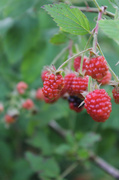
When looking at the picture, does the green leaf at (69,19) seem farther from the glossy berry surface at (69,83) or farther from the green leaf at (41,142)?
the green leaf at (41,142)

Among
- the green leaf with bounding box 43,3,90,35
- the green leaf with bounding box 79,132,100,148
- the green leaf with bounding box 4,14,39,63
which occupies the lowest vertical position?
the green leaf with bounding box 79,132,100,148

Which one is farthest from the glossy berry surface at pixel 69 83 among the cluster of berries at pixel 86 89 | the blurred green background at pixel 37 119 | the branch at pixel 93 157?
the branch at pixel 93 157

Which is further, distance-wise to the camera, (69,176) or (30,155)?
(69,176)

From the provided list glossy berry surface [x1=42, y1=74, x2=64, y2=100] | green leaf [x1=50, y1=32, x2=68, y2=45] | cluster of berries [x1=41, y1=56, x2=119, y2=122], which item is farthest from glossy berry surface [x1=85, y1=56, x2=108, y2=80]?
green leaf [x1=50, y1=32, x2=68, y2=45]

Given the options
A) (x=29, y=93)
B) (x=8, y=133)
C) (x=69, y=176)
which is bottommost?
(x=69, y=176)

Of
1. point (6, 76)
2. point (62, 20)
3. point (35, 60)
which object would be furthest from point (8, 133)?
point (62, 20)

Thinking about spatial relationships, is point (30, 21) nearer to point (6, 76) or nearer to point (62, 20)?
point (6, 76)

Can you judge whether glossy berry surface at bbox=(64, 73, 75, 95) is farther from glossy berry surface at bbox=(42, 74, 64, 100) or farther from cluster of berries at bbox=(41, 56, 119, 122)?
glossy berry surface at bbox=(42, 74, 64, 100)

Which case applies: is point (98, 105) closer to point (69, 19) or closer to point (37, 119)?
point (69, 19)
